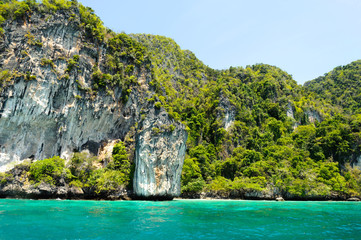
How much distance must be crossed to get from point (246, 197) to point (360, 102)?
5273 cm

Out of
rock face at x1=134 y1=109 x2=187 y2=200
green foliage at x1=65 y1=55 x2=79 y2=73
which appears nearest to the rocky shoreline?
rock face at x1=134 y1=109 x2=187 y2=200

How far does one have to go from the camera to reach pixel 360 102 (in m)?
69.8

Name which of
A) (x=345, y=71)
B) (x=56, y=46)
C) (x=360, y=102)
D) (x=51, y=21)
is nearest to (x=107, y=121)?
(x=56, y=46)

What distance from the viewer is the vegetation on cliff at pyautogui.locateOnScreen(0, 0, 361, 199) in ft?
123

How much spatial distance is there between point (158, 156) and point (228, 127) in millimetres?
27098

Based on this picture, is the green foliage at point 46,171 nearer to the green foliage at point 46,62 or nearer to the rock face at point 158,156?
the rock face at point 158,156

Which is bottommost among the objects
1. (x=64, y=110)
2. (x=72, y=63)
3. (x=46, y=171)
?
(x=46, y=171)

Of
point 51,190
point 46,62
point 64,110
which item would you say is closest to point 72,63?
point 46,62

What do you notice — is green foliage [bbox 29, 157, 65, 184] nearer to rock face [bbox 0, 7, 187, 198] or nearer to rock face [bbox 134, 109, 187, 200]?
rock face [bbox 0, 7, 187, 198]

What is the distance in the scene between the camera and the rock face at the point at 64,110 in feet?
111

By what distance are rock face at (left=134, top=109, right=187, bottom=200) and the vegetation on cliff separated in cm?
255

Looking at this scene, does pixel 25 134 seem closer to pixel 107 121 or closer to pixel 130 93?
pixel 107 121

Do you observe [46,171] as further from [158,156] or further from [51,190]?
[158,156]

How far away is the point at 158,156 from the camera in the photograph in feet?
118
